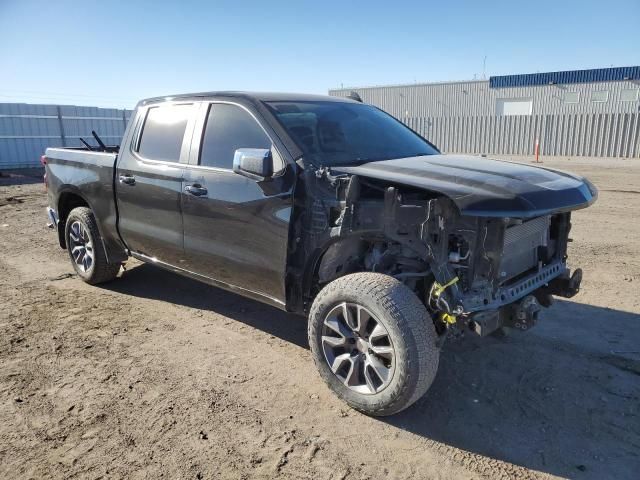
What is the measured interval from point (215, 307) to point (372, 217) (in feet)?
8.13

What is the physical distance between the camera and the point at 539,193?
292 cm

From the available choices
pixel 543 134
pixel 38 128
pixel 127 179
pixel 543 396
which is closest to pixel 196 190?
pixel 127 179

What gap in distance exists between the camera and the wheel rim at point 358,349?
3.09m

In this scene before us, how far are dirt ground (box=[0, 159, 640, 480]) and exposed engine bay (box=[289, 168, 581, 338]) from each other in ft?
→ 1.92

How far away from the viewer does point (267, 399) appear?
11.1 ft

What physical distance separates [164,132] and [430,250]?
2771mm

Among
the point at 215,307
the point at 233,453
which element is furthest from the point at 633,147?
the point at 233,453

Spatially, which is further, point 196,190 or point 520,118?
point 520,118

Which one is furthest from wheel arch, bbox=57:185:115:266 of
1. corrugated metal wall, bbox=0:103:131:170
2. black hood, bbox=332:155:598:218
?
corrugated metal wall, bbox=0:103:131:170

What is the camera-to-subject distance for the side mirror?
3.40 metres

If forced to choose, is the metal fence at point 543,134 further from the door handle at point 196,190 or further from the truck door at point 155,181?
the door handle at point 196,190

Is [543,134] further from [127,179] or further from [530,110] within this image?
[127,179]

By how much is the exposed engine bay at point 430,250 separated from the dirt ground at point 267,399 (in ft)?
1.92

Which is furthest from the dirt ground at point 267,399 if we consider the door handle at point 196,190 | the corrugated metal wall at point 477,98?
the corrugated metal wall at point 477,98
